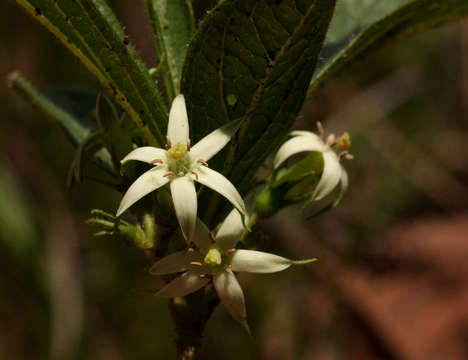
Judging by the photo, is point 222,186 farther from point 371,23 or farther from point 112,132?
point 371,23

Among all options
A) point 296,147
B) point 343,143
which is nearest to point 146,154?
point 296,147

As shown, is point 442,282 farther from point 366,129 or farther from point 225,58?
point 225,58

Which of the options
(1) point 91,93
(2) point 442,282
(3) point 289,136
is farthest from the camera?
(2) point 442,282

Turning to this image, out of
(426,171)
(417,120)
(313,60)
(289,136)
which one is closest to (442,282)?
(426,171)

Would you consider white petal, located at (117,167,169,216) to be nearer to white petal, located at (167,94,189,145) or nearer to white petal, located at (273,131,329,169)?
white petal, located at (167,94,189,145)

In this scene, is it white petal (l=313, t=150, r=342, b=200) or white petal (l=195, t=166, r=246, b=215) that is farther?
white petal (l=313, t=150, r=342, b=200)

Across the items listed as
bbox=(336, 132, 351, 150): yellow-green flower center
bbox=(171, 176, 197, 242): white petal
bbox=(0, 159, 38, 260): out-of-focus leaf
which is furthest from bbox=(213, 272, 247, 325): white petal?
bbox=(0, 159, 38, 260): out-of-focus leaf
